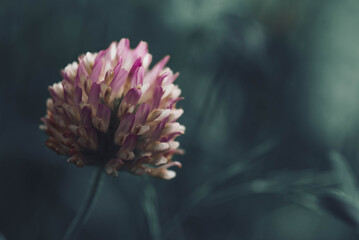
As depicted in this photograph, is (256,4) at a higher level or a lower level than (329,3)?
lower

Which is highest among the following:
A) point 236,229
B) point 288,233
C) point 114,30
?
point 114,30

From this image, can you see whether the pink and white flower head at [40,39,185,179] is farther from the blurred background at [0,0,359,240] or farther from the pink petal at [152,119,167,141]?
the blurred background at [0,0,359,240]

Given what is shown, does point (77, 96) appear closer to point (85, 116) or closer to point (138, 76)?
point (85, 116)

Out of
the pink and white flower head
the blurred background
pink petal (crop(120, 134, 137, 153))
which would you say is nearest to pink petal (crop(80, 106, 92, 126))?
the pink and white flower head

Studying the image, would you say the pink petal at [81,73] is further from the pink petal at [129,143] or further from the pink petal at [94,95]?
the pink petal at [129,143]

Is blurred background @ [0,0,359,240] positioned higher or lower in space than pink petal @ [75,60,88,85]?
higher

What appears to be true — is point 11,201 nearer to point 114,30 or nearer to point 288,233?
point 114,30

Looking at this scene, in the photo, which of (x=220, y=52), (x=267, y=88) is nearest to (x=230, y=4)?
(x=220, y=52)

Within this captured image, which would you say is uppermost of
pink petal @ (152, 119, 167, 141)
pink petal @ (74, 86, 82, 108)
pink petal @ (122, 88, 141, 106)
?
pink petal @ (122, 88, 141, 106)
